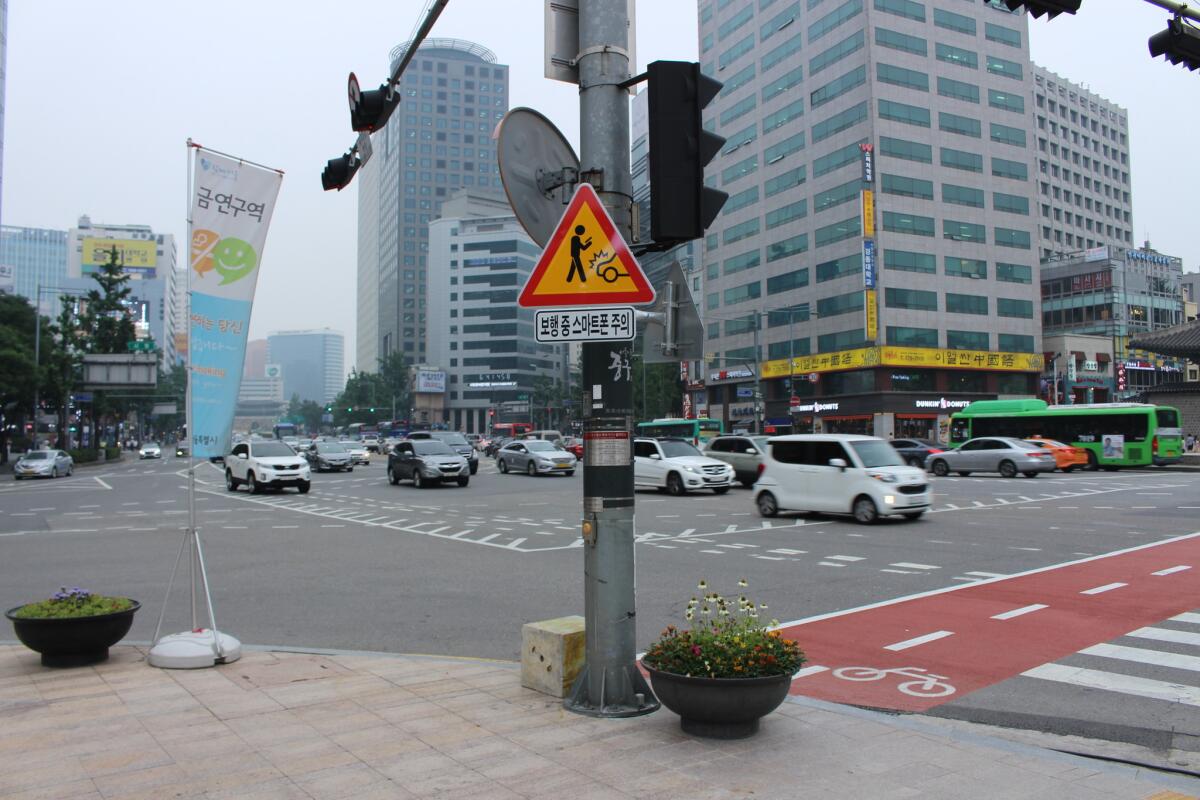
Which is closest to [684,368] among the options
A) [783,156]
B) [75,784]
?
[783,156]

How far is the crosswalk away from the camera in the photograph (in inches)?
233

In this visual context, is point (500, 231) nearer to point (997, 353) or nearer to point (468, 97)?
point (468, 97)

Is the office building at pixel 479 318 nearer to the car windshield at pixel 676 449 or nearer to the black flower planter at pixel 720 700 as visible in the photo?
the car windshield at pixel 676 449

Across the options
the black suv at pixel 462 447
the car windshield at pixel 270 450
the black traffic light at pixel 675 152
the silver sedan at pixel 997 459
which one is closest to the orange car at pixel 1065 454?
the silver sedan at pixel 997 459

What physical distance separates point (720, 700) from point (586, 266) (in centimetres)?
257

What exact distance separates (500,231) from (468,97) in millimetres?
43677

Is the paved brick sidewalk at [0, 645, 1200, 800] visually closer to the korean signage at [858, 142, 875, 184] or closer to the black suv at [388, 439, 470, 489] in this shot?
the black suv at [388, 439, 470, 489]

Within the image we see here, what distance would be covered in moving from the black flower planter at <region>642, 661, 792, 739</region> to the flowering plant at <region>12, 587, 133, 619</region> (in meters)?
4.59

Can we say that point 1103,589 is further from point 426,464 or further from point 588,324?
point 426,464

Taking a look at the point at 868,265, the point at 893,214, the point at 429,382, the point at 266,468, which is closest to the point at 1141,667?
the point at 266,468

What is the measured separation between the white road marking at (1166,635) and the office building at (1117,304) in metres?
79.4

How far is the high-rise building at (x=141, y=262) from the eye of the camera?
139m

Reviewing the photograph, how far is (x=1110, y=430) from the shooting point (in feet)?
117

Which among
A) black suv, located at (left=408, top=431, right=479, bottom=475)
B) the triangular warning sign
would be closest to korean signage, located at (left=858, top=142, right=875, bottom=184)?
black suv, located at (left=408, top=431, right=479, bottom=475)
